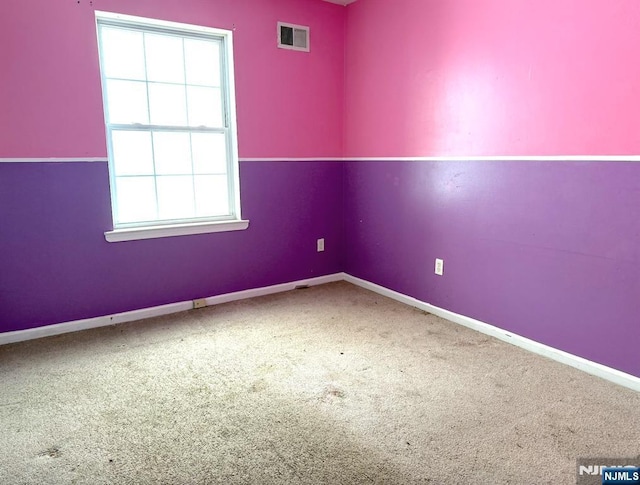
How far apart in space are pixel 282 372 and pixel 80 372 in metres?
1.14

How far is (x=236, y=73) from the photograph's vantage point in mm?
3379

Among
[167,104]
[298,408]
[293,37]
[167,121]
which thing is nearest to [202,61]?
[167,104]

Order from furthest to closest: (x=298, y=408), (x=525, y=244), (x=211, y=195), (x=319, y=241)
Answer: (x=319, y=241), (x=211, y=195), (x=525, y=244), (x=298, y=408)

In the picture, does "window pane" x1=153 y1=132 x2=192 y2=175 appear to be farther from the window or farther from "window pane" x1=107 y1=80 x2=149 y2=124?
"window pane" x1=107 y1=80 x2=149 y2=124

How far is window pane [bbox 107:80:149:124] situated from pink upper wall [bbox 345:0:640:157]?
1768 mm

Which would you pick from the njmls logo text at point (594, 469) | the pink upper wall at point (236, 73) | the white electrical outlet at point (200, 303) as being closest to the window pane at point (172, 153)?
the pink upper wall at point (236, 73)

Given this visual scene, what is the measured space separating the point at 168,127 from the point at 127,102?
316 millimetres

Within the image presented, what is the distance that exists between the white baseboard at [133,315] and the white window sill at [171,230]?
55 centimetres

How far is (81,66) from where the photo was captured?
9.20 ft

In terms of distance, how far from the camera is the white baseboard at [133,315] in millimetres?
2861

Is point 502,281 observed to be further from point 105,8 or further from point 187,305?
point 105,8

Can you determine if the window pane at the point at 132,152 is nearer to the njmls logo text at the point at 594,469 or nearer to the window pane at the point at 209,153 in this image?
the window pane at the point at 209,153

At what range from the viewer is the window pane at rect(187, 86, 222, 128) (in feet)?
11.0

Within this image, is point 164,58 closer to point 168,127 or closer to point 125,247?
point 168,127
